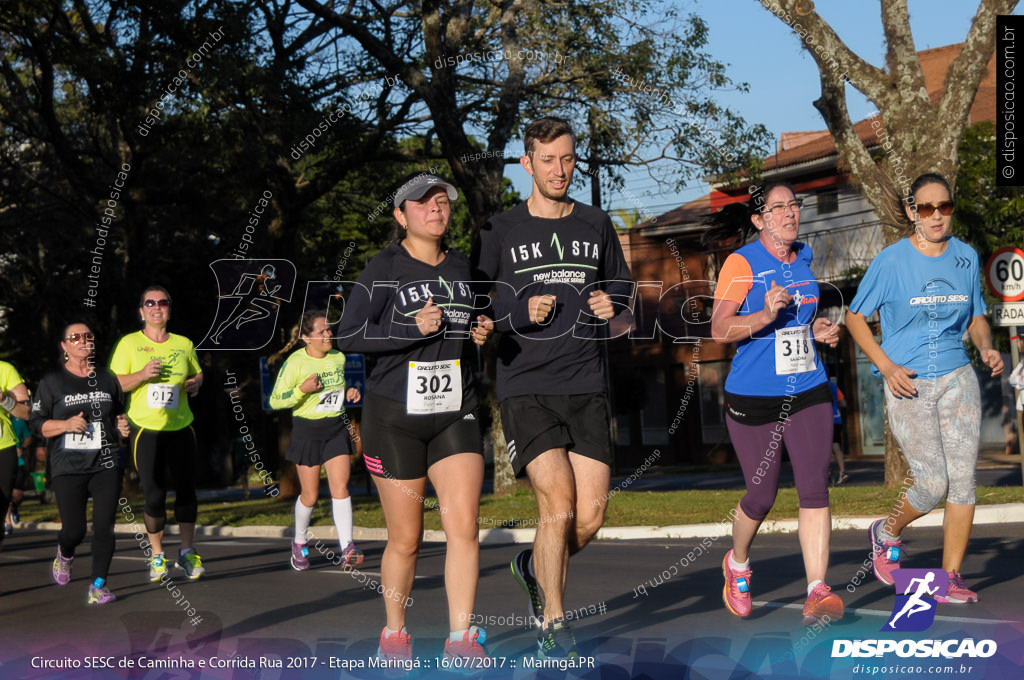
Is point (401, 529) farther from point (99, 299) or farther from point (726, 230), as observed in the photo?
point (99, 299)

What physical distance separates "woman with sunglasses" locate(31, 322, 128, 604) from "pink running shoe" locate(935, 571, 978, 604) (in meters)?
5.58

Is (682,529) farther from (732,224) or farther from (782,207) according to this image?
(782,207)

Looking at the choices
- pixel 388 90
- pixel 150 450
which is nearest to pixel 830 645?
→ pixel 150 450

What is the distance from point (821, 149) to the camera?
34438 mm

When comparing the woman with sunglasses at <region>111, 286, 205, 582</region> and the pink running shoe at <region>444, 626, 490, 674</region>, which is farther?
the woman with sunglasses at <region>111, 286, 205, 582</region>

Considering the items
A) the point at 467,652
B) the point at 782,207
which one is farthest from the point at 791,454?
the point at 467,652

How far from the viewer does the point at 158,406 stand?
30.1 ft

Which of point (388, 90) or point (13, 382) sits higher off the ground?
point (388, 90)

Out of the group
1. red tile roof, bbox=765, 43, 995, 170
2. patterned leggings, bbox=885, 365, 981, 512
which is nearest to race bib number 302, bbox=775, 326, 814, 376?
patterned leggings, bbox=885, 365, 981, 512

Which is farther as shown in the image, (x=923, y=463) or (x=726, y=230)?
(x=726, y=230)

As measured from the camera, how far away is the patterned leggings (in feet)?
20.4

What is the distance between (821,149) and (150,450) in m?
28.5

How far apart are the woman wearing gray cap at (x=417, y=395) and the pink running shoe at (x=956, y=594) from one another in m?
2.52

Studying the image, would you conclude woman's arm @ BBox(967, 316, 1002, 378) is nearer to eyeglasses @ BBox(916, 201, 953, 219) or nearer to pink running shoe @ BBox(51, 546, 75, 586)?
eyeglasses @ BBox(916, 201, 953, 219)
